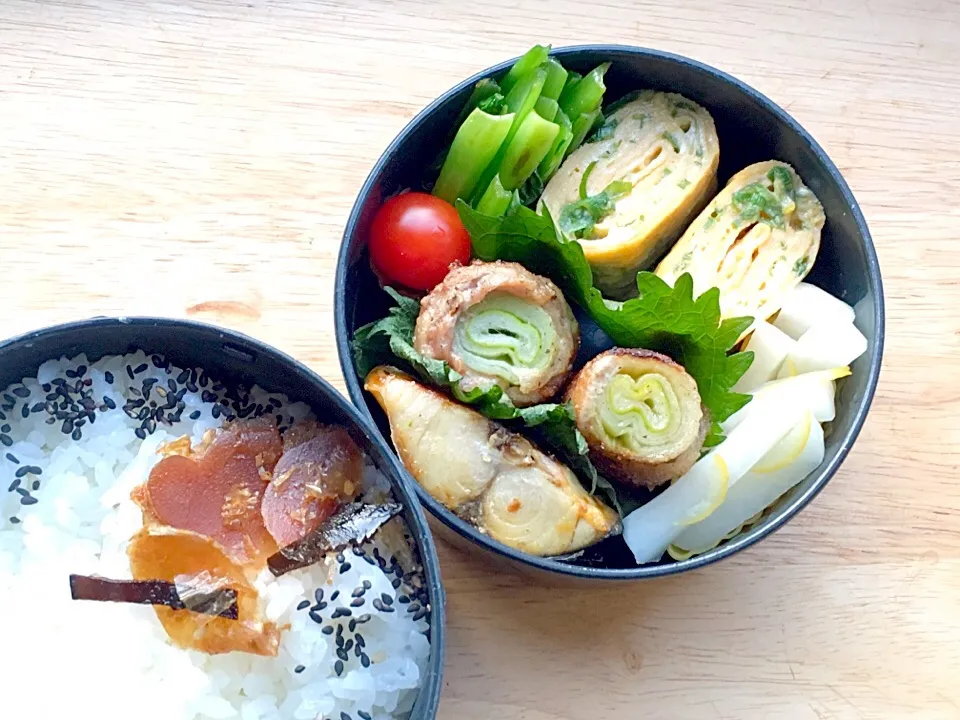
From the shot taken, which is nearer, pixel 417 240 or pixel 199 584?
pixel 199 584

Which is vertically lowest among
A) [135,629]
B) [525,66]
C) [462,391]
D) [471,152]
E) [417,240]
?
[135,629]

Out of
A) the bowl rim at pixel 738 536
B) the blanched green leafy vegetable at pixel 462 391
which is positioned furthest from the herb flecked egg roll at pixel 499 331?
the bowl rim at pixel 738 536

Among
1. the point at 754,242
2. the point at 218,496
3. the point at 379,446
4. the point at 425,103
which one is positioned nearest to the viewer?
the point at 379,446

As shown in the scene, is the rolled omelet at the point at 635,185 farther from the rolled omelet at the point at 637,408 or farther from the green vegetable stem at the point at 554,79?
the rolled omelet at the point at 637,408

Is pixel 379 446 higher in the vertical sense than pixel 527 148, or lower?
lower

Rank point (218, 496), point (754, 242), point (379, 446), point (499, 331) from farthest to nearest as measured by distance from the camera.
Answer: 1. point (754, 242)
2. point (499, 331)
3. point (218, 496)
4. point (379, 446)

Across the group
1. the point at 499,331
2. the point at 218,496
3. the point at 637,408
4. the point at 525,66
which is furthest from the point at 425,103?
the point at 218,496

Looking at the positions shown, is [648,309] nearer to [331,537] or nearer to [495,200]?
[495,200]

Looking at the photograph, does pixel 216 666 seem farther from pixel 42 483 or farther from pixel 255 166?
pixel 255 166
